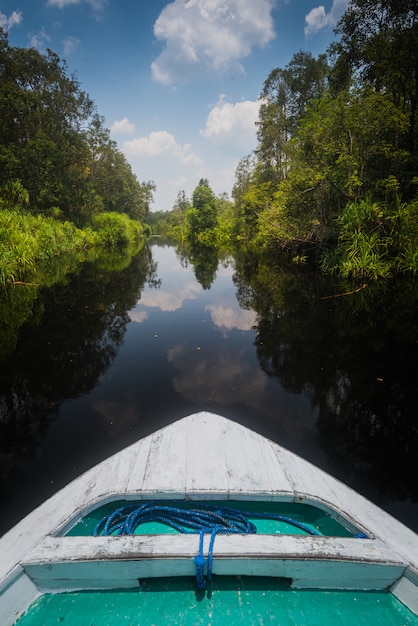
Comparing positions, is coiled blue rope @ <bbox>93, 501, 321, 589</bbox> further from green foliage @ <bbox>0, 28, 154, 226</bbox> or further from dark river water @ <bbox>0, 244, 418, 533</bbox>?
green foliage @ <bbox>0, 28, 154, 226</bbox>

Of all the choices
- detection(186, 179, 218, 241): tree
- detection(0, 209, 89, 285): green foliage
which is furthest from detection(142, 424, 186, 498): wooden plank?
detection(186, 179, 218, 241): tree

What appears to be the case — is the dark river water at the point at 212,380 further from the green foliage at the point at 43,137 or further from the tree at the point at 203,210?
the tree at the point at 203,210

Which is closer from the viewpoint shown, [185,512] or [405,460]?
[185,512]

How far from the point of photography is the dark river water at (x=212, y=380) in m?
2.91

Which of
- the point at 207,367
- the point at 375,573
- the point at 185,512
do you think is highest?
the point at 375,573

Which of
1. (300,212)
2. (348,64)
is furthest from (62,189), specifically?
(348,64)

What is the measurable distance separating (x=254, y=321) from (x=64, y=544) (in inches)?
249

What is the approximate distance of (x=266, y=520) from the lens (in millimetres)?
1860

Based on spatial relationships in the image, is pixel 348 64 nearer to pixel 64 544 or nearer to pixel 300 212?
pixel 300 212

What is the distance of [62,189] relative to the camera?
2130cm

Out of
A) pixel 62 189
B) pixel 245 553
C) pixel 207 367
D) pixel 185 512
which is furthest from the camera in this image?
pixel 62 189

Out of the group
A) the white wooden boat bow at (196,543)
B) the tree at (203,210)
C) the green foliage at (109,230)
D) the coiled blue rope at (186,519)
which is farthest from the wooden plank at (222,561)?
the tree at (203,210)

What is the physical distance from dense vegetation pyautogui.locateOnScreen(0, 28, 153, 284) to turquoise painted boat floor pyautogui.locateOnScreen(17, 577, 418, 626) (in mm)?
10921

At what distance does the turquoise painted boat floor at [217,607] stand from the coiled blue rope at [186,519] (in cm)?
30
